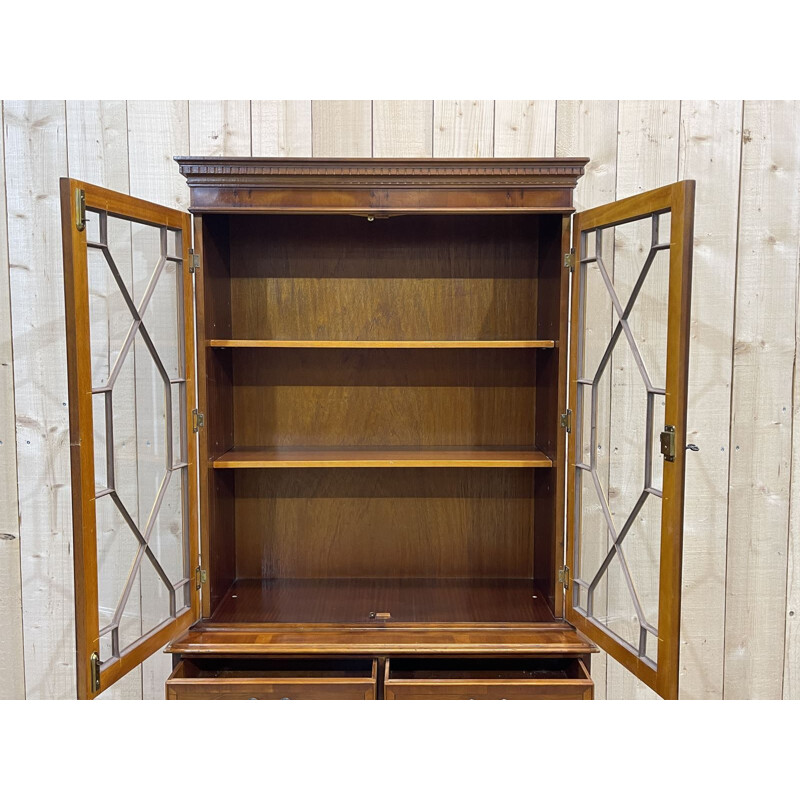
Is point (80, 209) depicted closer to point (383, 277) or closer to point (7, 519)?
point (383, 277)

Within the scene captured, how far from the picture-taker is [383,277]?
88.6 inches

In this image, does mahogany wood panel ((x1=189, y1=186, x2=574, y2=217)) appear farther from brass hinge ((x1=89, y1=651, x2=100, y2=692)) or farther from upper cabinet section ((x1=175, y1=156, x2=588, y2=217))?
brass hinge ((x1=89, y1=651, x2=100, y2=692))

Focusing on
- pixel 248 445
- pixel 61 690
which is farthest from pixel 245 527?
pixel 61 690

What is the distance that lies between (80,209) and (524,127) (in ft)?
4.43

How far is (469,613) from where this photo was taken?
2.05m

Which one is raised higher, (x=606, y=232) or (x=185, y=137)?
(x=185, y=137)

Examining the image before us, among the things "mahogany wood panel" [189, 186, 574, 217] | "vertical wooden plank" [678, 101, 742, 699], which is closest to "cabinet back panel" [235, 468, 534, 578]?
"vertical wooden plank" [678, 101, 742, 699]

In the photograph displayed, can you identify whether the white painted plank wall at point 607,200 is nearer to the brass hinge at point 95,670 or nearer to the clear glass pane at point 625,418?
the clear glass pane at point 625,418

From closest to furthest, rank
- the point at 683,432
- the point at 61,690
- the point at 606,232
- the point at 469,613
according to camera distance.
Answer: the point at 683,432 < the point at 469,613 < the point at 606,232 < the point at 61,690

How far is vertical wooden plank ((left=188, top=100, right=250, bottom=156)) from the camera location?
2258 mm

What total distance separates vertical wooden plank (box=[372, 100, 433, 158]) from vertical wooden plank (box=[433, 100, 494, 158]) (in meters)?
0.02

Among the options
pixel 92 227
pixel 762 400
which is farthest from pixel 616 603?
pixel 92 227

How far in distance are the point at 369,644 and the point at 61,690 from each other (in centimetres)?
122
